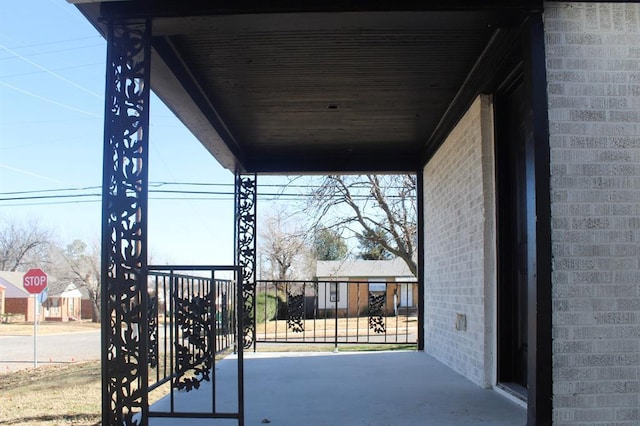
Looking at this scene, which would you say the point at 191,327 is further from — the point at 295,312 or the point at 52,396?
the point at 295,312

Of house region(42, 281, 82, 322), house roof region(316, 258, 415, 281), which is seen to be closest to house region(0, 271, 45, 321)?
house region(42, 281, 82, 322)

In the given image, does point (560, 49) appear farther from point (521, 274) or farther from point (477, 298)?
point (477, 298)

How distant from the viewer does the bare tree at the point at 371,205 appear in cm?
1560

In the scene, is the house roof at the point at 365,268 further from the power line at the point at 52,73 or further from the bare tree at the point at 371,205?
the power line at the point at 52,73

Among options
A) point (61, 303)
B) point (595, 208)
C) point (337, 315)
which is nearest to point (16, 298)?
point (61, 303)

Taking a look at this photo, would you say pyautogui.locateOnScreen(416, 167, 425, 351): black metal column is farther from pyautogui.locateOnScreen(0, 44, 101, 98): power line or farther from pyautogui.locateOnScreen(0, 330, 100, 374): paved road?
pyautogui.locateOnScreen(0, 44, 101, 98): power line

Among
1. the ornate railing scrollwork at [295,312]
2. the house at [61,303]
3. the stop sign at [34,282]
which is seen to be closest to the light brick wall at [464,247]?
the ornate railing scrollwork at [295,312]

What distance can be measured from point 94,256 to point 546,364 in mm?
35132

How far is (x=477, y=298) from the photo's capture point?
4.98 meters

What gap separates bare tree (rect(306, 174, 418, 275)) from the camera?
15602 millimetres

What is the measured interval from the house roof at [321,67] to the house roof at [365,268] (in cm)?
1707

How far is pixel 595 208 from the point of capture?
9.91ft

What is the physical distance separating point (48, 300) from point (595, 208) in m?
38.1

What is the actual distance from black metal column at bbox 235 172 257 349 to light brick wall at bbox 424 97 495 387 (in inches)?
101
